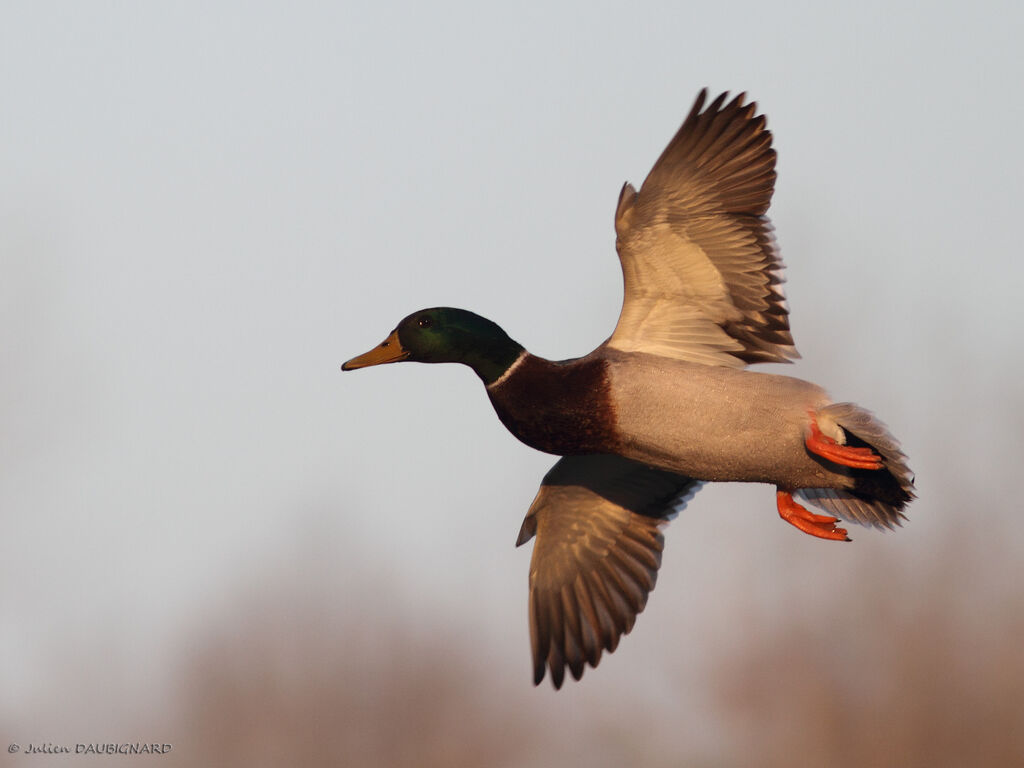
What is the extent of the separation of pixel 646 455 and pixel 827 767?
13.9 metres

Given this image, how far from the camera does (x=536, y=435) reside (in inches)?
279

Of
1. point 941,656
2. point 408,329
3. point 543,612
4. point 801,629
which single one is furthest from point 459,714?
point 408,329

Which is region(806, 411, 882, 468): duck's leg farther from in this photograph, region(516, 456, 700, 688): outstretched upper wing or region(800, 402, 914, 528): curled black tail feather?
region(516, 456, 700, 688): outstretched upper wing

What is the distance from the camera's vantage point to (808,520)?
763 centimetres

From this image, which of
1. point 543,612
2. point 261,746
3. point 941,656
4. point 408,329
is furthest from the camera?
point 261,746

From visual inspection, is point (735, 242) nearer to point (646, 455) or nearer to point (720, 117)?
point (720, 117)

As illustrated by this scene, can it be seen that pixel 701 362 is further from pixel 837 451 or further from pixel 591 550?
pixel 591 550

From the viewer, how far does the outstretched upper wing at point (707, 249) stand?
714 cm

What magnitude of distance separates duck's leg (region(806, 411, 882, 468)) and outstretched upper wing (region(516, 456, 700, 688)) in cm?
181

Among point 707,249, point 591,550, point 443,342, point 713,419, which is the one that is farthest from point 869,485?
point 443,342

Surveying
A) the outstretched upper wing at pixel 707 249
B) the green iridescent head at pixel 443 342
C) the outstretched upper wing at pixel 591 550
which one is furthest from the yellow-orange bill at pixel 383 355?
the outstretched upper wing at pixel 591 550

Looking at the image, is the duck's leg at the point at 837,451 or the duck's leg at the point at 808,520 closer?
the duck's leg at the point at 837,451

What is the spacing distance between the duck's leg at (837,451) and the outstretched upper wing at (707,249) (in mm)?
625

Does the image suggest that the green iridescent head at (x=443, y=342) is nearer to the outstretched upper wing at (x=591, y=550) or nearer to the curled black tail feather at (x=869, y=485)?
the outstretched upper wing at (x=591, y=550)
